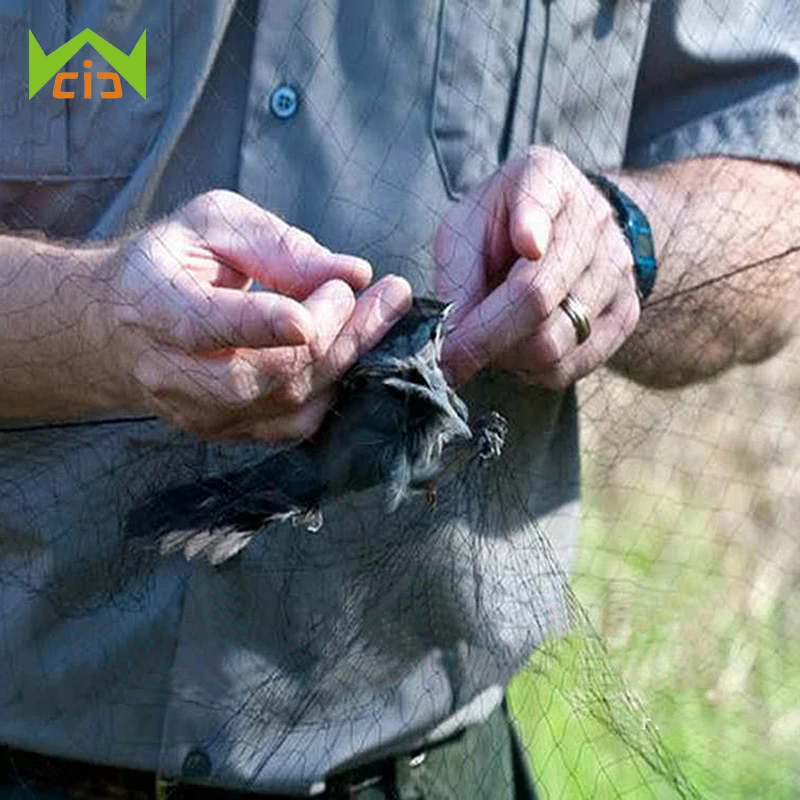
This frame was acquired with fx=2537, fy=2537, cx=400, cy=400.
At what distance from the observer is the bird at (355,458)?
179cm

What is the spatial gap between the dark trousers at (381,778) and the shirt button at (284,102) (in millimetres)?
601

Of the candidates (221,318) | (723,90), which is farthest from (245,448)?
(723,90)

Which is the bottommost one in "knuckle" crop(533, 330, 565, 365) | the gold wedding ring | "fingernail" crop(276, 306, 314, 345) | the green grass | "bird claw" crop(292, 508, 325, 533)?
the green grass

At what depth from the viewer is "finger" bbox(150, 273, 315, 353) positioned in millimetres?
1771

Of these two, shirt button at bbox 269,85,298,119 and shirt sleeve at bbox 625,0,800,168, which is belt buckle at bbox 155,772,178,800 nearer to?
shirt button at bbox 269,85,298,119

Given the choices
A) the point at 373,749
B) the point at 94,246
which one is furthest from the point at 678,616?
the point at 94,246

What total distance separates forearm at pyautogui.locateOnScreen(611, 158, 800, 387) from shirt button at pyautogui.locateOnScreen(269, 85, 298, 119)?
29cm

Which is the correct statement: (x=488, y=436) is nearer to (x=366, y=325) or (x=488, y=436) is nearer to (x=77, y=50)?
(x=366, y=325)

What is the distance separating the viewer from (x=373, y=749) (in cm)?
226

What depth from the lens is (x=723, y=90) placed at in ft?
7.76

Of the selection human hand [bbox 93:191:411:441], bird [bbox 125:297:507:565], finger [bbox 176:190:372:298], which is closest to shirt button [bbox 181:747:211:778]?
bird [bbox 125:297:507:565]

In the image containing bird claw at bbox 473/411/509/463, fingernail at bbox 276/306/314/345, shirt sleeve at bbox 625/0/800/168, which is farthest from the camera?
shirt sleeve at bbox 625/0/800/168

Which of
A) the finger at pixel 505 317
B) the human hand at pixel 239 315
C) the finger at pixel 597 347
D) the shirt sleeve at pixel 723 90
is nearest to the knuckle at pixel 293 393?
the human hand at pixel 239 315

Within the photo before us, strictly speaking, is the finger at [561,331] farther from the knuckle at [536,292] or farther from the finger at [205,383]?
the finger at [205,383]
